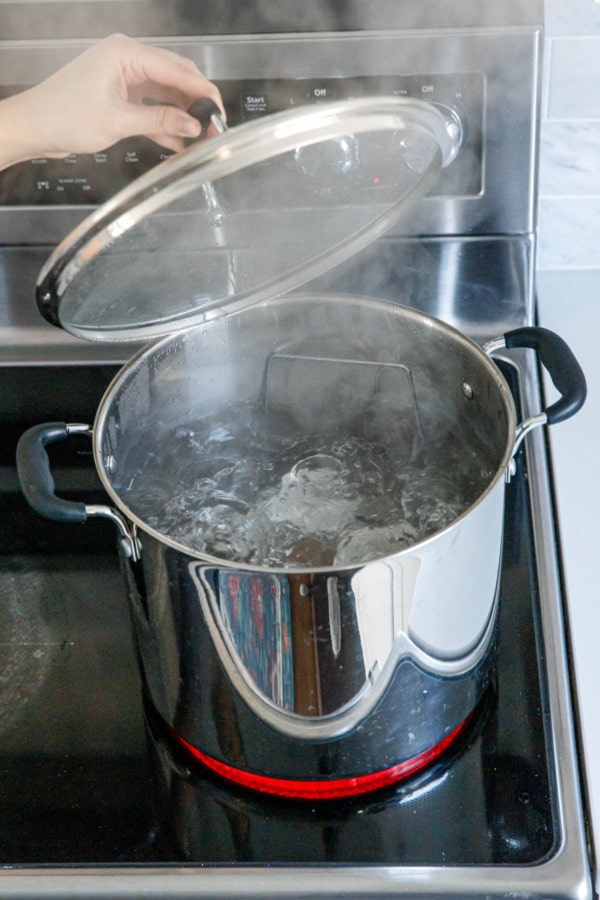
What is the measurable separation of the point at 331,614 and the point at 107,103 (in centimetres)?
47

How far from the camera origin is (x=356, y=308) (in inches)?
30.7

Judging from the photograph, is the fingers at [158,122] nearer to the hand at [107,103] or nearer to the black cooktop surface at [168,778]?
the hand at [107,103]

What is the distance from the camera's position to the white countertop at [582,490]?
2.19 feet

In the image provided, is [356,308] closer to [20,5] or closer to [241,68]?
[241,68]

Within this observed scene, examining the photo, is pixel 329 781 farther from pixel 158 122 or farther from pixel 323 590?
pixel 158 122

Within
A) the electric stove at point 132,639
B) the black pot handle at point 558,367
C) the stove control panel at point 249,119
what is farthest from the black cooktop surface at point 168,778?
the stove control panel at point 249,119

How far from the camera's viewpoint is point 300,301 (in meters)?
0.80

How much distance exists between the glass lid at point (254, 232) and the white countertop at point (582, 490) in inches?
11.4

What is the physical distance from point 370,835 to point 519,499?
0.33 metres

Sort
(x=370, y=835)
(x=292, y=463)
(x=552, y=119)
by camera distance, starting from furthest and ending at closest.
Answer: (x=552, y=119)
(x=292, y=463)
(x=370, y=835)

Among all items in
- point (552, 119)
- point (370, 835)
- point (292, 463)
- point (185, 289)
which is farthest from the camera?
point (552, 119)

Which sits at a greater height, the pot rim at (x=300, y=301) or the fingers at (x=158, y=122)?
the fingers at (x=158, y=122)

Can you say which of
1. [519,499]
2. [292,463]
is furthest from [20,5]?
[519,499]

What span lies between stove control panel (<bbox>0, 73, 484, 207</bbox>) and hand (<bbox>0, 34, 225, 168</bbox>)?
1.4 inches
